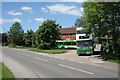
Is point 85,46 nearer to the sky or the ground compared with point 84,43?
nearer to the ground

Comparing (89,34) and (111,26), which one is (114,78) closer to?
(111,26)

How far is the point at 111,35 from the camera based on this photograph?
16188mm

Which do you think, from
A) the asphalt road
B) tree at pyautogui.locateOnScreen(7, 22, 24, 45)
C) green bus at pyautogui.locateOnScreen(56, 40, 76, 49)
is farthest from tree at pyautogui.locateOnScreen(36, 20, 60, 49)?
tree at pyautogui.locateOnScreen(7, 22, 24, 45)


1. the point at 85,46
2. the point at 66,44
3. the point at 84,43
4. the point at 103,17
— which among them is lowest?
the point at 66,44

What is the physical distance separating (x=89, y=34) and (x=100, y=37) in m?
1.62

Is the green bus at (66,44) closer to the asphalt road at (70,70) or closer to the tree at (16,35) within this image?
the asphalt road at (70,70)

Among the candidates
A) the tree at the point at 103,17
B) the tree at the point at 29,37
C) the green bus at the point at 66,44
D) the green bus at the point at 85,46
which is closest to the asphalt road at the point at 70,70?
the tree at the point at 103,17

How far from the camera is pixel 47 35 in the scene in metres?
37.7

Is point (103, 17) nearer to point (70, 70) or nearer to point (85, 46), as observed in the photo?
point (85, 46)

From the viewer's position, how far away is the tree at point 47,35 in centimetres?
3725

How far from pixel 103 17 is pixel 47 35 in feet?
79.7

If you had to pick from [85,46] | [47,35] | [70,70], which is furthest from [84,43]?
[47,35]

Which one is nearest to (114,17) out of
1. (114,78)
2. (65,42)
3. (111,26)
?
(111,26)

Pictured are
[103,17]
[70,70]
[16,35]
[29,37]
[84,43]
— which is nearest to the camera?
[70,70]
